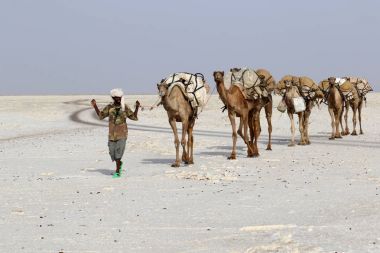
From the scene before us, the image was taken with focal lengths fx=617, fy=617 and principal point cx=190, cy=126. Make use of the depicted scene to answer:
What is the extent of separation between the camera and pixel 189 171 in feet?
46.1

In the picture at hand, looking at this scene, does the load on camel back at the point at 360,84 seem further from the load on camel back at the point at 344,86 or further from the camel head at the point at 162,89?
the camel head at the point at 162,89

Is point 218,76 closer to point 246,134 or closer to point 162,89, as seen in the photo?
point 162,89

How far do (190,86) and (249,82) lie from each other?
105 inches

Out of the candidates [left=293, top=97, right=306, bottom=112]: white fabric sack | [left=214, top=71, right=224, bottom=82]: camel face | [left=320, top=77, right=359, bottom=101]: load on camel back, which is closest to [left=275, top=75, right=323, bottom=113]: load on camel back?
[left=293, top=97, right=306, bottom=112]: white fabric sack

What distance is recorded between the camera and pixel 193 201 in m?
10.2

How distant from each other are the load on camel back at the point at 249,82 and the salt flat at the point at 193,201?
5.86 ft

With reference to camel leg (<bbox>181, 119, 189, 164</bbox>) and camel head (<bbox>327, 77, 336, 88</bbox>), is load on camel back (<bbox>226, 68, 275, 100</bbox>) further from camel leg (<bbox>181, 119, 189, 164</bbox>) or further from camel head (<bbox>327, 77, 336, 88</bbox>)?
camel head (<bbox>327, 77, 336, 88</bbox>)

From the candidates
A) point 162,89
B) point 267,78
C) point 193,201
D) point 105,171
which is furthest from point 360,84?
point 193,201

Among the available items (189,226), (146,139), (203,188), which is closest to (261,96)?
(203,188)

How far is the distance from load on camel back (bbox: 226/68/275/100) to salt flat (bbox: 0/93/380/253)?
1.79m

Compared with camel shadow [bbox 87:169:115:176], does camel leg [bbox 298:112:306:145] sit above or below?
above

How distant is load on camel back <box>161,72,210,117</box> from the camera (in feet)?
49.0

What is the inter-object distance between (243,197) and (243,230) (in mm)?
2750

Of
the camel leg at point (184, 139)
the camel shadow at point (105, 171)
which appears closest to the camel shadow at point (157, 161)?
the camel leg at point (184, 139)
